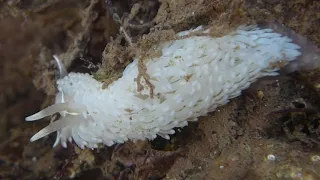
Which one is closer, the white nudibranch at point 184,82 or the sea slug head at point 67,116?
the white nudibranch at point 184,82

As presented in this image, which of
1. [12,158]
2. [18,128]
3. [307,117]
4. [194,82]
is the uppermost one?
[194,82]

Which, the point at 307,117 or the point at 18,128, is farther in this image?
the point at 18,128

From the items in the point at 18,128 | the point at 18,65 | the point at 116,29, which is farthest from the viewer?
the point at 18,128

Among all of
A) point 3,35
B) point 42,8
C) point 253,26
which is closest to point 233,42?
point 253,26

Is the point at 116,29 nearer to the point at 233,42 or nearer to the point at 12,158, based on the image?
the point at 233,42

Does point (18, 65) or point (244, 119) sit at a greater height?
point (18, 65)

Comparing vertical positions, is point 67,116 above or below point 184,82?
below

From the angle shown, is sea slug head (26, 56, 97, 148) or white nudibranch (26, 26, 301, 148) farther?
sea slug head (26, 56, 97, 148)

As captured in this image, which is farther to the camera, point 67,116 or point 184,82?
point 67,116
